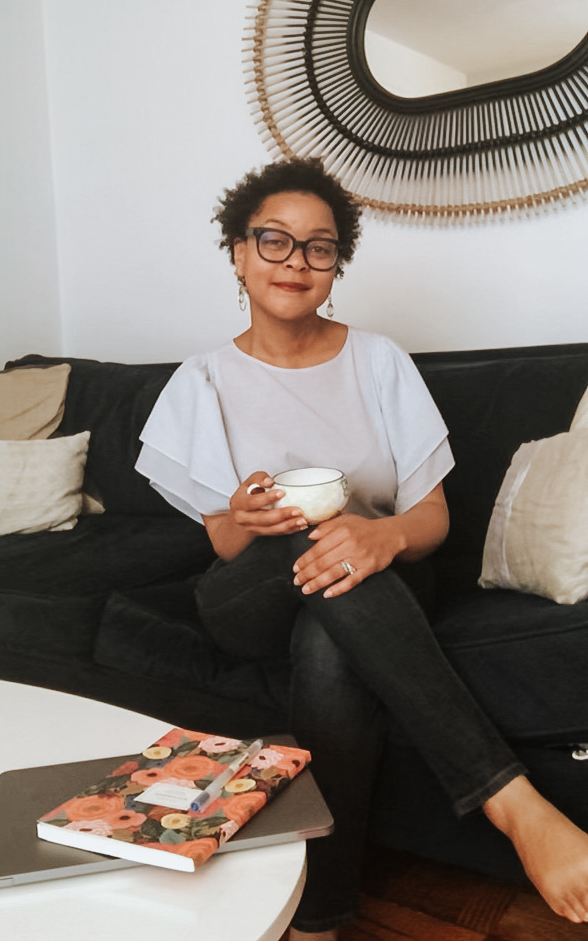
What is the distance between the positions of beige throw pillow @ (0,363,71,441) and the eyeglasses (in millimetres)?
852

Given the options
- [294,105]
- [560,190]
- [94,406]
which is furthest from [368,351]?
[294,105]

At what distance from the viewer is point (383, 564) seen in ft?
3.69

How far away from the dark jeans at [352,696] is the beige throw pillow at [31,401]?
0.97 metres

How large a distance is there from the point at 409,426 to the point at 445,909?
2.54 ft

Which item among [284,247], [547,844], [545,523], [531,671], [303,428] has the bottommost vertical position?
[547,844]

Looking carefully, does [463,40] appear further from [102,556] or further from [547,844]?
[547,844]

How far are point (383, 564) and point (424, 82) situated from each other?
1409 mm

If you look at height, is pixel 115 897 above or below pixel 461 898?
above

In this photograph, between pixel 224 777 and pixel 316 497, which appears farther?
pixel 316 497

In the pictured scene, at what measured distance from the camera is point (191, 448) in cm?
146

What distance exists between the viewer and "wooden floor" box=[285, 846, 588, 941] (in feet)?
3.84

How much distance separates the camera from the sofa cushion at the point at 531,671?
1.09 m

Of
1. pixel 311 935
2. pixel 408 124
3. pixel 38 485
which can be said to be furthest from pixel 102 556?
pixel 408 124

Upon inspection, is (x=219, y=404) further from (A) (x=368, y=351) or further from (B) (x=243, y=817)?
(B) (x=243, y=817)
